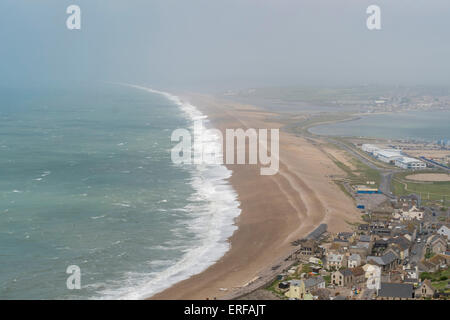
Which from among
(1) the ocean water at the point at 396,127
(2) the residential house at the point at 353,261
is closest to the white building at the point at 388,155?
(1) the ocean water at the point at 396,127

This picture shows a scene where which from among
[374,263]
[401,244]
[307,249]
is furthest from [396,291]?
[401,244]

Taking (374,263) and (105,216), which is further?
(105,216)

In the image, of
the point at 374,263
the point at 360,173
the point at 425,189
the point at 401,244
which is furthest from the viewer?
the point at 360,173

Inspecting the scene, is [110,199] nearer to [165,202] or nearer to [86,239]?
[165,202]

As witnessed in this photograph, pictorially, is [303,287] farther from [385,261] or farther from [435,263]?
[435,263]

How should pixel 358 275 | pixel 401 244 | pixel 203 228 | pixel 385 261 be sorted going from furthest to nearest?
1. pixel 203 228
2. pixel 401 244
3. pixel 385 261
4. pixel 358 275

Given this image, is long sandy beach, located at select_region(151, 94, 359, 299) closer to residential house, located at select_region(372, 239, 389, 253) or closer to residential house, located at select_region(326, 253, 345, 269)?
residential house, located at select_region(326, 253, 345, 269)
